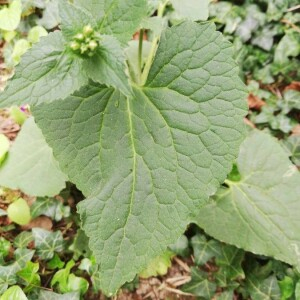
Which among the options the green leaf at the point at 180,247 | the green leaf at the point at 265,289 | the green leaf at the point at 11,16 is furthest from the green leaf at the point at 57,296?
the green leaf at the point at 11,16

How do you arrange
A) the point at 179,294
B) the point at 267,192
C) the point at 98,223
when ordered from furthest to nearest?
the point at 179,294 < the point at 267,192 < the point at 98,223

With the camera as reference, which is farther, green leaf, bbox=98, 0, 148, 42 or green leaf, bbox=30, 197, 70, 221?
green leaf, bbox=30, 197, 70, 221

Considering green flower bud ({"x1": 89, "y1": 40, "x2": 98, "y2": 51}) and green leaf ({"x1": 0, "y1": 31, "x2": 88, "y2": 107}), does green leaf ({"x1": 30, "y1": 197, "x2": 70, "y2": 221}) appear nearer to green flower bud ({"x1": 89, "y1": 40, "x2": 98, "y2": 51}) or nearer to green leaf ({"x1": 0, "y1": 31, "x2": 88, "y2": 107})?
green leaf ({"x1": 0, "y1": 31, "x2": 88, "y2": 107})

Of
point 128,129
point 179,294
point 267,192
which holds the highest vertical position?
point 128,129

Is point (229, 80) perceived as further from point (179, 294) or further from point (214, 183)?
point (179, 294)

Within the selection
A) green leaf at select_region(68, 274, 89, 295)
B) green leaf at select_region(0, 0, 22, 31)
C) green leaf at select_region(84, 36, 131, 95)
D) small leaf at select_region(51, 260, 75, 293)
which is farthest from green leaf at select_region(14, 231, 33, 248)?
green leaf at select_region(0, 0, 22, 31)

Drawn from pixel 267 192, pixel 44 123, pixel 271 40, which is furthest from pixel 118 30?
pixel 271 40
